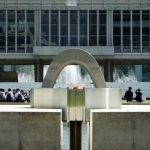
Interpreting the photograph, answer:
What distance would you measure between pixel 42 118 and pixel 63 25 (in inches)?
1611

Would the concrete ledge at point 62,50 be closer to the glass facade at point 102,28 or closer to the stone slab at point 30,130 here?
the glass facade at point 102,28

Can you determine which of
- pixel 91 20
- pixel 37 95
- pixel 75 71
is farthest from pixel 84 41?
pixel 37 95

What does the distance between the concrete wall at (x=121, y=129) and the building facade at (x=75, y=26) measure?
4006 cm

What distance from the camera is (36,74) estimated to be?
175ft

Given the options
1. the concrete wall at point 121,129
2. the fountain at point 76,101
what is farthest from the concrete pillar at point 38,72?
the concrete wall at point 121,129

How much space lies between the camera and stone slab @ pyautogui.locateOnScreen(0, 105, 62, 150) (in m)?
12.0

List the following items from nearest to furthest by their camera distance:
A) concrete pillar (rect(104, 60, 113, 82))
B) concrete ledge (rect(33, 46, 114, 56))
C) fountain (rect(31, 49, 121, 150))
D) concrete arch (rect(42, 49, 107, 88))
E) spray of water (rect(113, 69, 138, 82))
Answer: fountain (rect(31, 49, 121, 150))
concrete arch (rect(42, 49, 107, 88))
concrete ledge (rect(33, 46, 114, 56))
concrete pillar (rect(104, 60, 113, 82))
spray of water (rect(113, 69, 138, 82))

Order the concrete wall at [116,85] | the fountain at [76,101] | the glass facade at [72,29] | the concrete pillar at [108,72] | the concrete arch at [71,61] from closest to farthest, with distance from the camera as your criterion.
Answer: the fountain at [76,101]
the concrete arch at [71,61]
the concrete wall at [116,85]
the glass facade at [72,29]
the concrete pillar at [108,72]

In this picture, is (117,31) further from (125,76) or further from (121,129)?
(121,129)

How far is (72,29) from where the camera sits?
5234 centimetres

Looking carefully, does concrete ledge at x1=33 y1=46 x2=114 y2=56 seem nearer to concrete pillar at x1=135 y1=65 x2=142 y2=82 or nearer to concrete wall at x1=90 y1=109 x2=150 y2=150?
concrete pillar at x1=135 y1=65 x2=142 y2=82

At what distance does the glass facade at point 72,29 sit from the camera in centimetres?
5228

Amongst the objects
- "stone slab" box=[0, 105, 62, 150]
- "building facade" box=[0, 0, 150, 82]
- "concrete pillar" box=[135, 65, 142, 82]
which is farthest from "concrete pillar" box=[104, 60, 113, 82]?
"stone slab" box=[0, 105, 62, 150]

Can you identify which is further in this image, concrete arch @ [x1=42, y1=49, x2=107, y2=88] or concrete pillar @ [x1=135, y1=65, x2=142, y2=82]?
concrete pillar @ [x1=135, y1=65, x2=142, y2=82]
